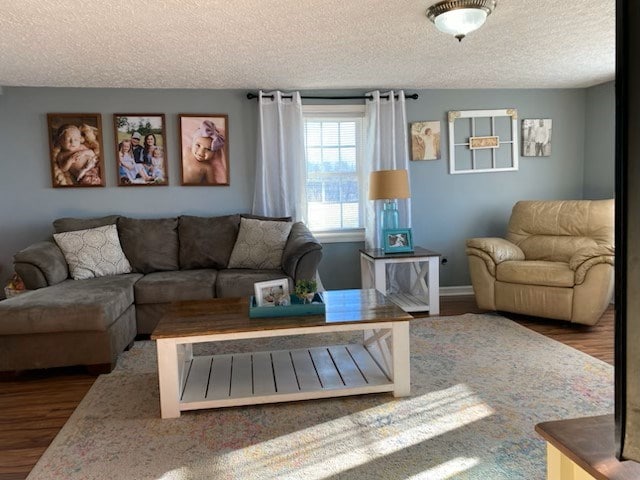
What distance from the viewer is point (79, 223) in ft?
14.1

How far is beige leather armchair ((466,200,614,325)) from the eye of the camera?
3723 millimetres

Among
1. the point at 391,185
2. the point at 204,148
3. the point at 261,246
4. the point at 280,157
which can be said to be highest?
the point at 204,148

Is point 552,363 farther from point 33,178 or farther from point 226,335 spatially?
point 33,178

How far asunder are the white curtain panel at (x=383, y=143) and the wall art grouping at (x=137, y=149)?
55.0 inches

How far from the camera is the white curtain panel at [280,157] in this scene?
473 centimetres

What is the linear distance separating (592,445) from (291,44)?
3.11 metres

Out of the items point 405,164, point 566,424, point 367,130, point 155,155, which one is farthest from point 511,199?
point 566,424

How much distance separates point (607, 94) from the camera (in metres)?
4.89

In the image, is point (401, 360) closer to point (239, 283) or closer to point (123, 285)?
point (239, 283)

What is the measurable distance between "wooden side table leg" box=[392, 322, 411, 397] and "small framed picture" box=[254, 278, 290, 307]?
624 millimetres

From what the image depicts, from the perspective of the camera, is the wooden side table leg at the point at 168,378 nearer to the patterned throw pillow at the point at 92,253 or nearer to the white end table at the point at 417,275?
the patterned throw pillow at the point at 92,253

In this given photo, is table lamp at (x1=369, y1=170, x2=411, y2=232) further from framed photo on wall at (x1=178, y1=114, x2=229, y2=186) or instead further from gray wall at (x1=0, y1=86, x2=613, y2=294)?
framed photo on wall at (x1=178, y1=114, x2=229, y2=186)

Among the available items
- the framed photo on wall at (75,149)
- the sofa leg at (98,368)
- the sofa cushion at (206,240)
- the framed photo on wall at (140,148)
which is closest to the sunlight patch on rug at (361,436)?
the sofa leg at (98,368)

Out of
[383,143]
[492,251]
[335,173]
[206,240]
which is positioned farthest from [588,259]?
[206,240]
